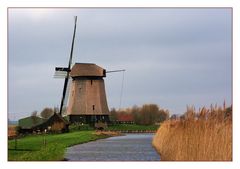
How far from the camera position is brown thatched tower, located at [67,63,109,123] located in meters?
20.4

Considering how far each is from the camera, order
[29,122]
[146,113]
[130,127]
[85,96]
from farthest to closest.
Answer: [85,96]
[130,127]
[29,122]
[146,113]

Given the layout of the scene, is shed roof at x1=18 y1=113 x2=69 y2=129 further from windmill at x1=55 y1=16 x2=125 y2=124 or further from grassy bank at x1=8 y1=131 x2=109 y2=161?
windmill at x1=55 y1=16 x2=125 y2=124

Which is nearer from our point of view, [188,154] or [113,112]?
[188,154]

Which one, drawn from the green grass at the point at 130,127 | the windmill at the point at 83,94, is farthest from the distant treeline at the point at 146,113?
the windmill at the point at 83,94

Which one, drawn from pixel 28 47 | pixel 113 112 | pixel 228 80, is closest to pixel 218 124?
pixel 228 80

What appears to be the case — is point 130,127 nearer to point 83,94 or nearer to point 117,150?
point 117,150

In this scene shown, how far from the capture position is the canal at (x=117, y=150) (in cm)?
1371

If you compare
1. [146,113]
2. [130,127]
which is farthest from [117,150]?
[146,113]

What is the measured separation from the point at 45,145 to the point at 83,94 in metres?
7.81

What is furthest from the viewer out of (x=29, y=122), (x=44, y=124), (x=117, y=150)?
(x=44, y=124)

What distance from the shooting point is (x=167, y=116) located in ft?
45.6

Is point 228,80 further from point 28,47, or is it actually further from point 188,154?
point 28,47

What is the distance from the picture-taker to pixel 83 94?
2220 centimetres
